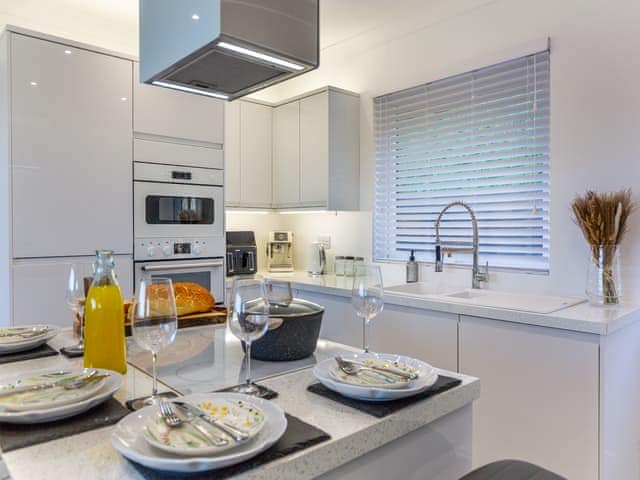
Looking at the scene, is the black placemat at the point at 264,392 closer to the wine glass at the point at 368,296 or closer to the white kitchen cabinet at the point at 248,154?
the wine glass at the point at 368,296

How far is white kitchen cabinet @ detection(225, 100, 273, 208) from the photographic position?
3.34 metres

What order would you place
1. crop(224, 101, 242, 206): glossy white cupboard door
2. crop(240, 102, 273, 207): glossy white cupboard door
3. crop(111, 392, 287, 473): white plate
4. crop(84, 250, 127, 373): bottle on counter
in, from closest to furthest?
1. crop(111, 392, 287, 473): white plate
2. crop(84, 250, 127, 373): bottle on counter
3. crop(224, 101, 242, 206): glossy white cupboard door
4. crop(240, 102, 273, 207): glossy white cupboard door

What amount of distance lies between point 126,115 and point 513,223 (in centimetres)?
223

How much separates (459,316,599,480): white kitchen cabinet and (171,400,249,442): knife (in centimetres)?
151

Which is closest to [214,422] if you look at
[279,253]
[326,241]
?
[326,241]

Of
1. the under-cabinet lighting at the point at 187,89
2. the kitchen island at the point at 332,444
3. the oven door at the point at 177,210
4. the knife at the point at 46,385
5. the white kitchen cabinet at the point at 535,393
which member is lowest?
the white kitchen cabinet at the point at 535,393

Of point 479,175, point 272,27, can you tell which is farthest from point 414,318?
point 272,27

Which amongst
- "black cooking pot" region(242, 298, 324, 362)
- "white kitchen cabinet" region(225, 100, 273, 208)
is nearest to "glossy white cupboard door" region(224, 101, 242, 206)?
"white kitchen cabinet" region(225, 100, 273, 208)

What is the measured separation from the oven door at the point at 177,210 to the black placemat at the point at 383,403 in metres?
2.03

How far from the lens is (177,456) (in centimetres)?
66

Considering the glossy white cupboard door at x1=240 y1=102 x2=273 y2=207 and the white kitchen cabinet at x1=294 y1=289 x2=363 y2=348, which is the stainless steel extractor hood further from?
the glossy white cupboard door at x1=240 y1=102 x2=273 y2=207

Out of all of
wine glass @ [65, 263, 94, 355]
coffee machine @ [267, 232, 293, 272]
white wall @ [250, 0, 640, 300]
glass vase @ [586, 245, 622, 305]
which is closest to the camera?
wine glass @ [65, 263, 94, 355]

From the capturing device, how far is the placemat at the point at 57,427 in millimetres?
742

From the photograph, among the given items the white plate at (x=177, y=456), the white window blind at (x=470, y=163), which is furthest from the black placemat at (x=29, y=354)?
the white window blind at (x=470, y=163)
